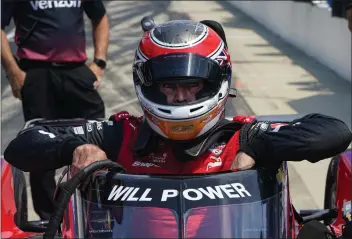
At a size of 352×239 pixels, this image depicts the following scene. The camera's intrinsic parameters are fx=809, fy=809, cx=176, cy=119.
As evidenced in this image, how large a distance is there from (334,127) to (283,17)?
12646 millimetres

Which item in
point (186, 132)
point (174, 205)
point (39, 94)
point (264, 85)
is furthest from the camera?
point (264, 85)

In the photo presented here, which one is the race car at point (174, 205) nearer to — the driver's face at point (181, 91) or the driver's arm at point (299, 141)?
the driver's arm at point (299, 141)

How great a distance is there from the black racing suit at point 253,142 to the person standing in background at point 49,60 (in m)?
1.90

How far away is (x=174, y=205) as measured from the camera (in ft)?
9.32

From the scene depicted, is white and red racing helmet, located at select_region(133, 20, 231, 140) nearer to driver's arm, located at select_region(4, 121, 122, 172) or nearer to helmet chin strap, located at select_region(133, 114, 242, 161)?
helmet chin strap, located at select_region(133, 114, 242, 161)

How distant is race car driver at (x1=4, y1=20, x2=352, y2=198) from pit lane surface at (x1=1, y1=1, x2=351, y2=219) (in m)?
2.84

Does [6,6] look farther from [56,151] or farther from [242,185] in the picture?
[242,185]

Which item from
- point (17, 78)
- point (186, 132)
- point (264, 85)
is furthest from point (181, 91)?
point (264, 85)

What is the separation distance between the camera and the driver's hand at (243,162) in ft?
10.6

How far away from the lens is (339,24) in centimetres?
1228

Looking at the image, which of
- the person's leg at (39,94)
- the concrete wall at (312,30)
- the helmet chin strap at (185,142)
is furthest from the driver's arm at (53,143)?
the concrete wall at (312,30)

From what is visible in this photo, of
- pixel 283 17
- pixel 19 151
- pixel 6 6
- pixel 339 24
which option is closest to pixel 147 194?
pixel 19 151

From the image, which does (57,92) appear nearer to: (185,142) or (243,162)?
(185,142)

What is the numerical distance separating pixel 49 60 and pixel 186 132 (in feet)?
8.23
